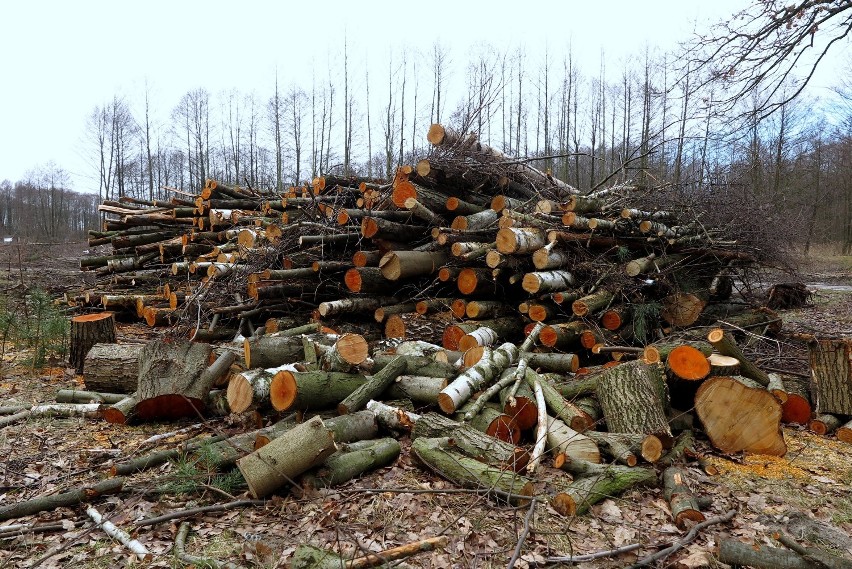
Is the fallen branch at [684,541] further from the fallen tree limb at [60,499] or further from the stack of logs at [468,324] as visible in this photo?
the fallen tree limb at [60,499]

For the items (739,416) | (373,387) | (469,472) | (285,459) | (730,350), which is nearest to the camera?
(285,459)

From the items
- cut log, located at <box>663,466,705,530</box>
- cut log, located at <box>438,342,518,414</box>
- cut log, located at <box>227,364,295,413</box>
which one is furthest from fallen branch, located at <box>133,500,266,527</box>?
cut log, located at <box>663,466,705,530</box>

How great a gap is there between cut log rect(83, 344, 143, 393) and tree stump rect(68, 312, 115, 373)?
3.85ft

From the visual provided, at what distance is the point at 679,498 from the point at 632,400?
3.61 ft

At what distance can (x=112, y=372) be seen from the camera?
574 centimetres

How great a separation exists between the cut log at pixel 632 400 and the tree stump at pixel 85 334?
652cm

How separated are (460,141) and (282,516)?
6.87 m

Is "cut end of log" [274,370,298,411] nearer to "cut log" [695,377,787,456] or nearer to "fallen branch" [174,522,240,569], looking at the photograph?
"fallen branch" [174,522,240,569]

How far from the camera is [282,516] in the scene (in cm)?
339

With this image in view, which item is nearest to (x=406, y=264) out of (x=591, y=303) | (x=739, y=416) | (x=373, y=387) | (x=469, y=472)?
(x=591, y=303)

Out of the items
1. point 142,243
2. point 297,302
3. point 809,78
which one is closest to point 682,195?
point 809,78

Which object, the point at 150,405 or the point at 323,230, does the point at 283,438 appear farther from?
the point at 323,230

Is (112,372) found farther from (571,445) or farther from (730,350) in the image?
(730,350)

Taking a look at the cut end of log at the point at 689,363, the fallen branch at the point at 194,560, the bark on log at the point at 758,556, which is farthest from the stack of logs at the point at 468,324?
the fallen branch at the point at 194,560
